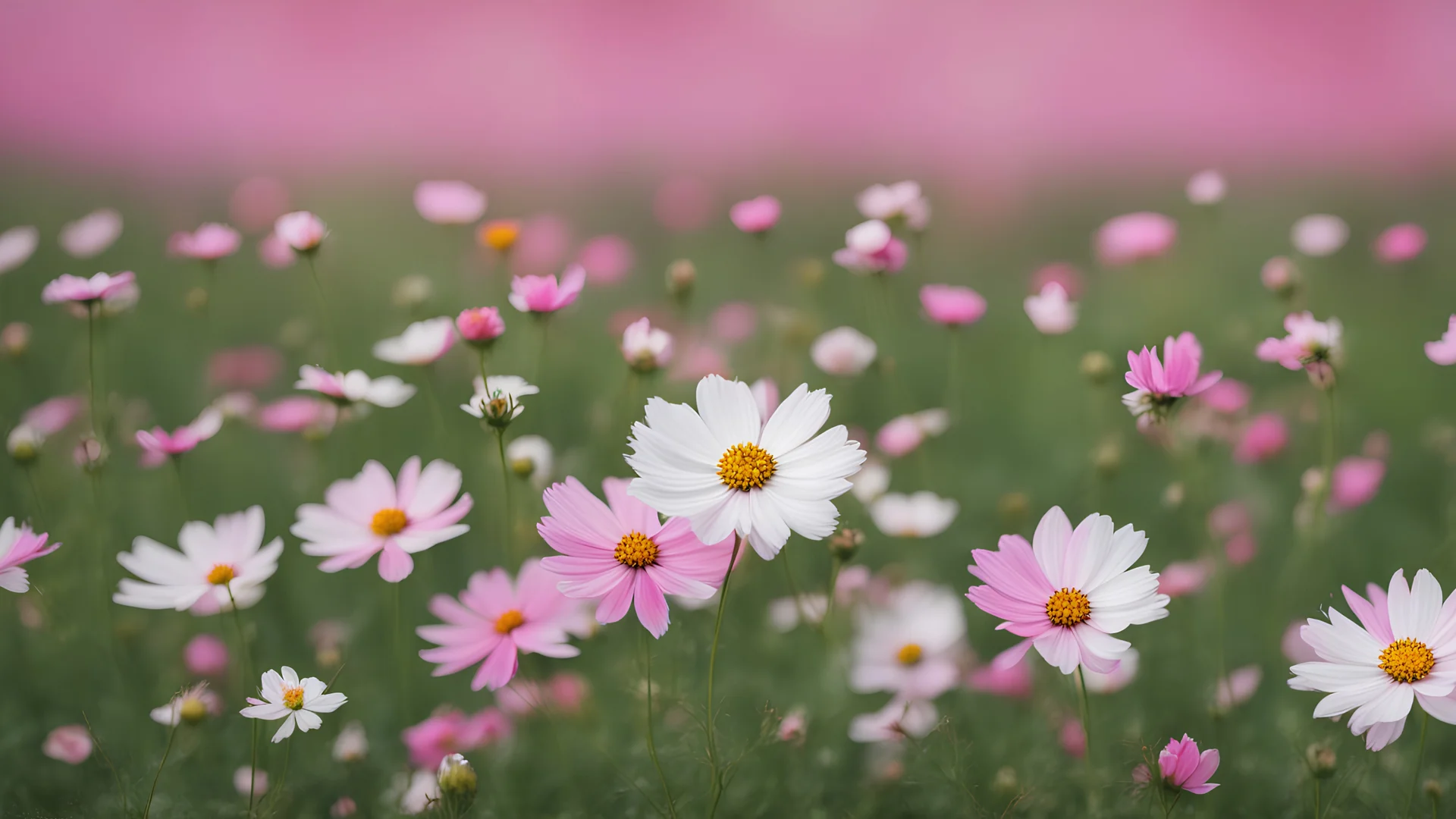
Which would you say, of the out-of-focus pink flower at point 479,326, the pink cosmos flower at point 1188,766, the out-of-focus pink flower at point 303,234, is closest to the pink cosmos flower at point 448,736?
the out-of-focus pink flower at point 479,326

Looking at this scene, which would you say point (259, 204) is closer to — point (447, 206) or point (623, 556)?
point (447, 206)

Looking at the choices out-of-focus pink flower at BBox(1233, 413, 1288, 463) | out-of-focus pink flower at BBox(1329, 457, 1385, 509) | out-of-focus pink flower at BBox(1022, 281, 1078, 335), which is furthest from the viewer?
out-of-focus pink flower at BBox(1233, 413, 1288, 463)

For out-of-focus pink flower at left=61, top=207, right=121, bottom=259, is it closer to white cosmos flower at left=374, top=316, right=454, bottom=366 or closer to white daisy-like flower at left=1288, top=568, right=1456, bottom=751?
white cosmos flower at left=374, top=316, right=454, bottom=366

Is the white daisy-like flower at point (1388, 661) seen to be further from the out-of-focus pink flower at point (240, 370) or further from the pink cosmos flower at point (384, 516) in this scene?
the out-of-focus pink flower at point (240, 370)

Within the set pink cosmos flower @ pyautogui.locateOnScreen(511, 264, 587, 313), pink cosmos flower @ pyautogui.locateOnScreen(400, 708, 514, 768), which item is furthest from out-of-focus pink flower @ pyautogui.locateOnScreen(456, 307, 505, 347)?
pink cosmos flower @ pyautogui.locateOnScreen(400, 708, 514, 768)

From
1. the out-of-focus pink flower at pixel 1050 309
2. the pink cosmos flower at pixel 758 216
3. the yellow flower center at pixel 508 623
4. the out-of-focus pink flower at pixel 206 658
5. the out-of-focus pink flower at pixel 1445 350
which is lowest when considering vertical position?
the out-of-focus pink flower at pixel 206 658

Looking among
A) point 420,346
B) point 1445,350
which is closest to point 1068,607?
point 1445,350

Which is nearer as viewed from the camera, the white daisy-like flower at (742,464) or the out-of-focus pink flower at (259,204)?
the white daisy-like flower at (742,464)
